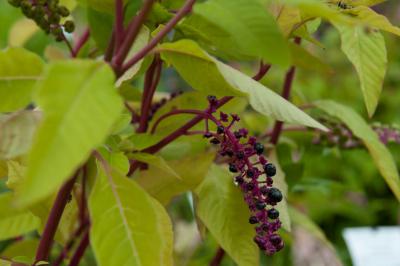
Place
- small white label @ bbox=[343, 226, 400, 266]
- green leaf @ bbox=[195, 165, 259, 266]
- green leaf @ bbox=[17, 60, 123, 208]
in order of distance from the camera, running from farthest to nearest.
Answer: small white label @ bbox=[343, 226, 400, 266] < green leaf @ bbox=[195, 165, 259, 266] < green leaf @ bbox=[17, 60, 123, 208]

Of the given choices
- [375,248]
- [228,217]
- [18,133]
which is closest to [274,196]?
[228,217]

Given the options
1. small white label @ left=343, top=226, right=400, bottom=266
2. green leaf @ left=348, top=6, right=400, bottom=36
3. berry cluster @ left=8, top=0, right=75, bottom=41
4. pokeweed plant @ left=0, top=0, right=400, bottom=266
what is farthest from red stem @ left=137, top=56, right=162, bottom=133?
small white label @ left=343, top=226, right=400, bottom=266

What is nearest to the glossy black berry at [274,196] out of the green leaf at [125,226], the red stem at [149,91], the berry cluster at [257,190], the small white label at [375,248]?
the berry cluster at [257,190]

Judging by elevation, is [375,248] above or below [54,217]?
below

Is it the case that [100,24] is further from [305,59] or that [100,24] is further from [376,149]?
[376,149]

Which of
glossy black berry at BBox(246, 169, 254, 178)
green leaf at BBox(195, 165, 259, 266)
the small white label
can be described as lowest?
the small white label

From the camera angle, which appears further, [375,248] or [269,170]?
[375,248]

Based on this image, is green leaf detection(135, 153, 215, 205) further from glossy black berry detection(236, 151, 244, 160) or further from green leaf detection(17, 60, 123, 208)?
green leaf detection(17, 60, 123, 208)
